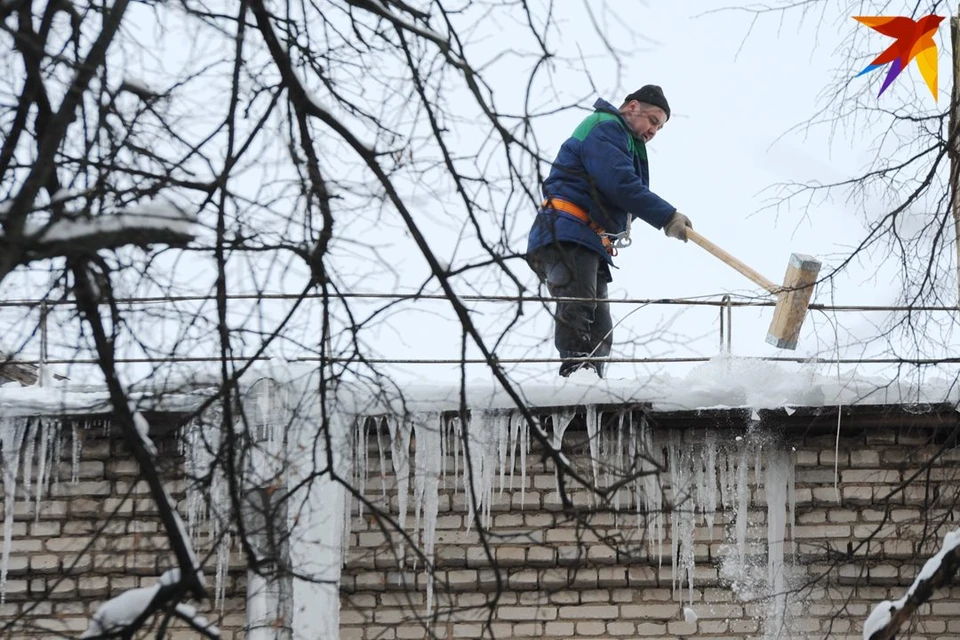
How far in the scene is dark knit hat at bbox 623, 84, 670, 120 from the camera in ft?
22.1

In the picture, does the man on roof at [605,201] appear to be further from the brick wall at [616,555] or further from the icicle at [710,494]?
the icicle at [710,494]

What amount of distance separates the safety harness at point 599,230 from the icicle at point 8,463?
258 cm

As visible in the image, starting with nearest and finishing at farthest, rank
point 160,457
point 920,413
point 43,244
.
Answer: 1. point 43,244
2. point 160,457
3. point 920,413

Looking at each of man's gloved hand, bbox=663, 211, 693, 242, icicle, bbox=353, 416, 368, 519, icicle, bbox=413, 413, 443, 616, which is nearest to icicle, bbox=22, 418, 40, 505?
icicle, bbox=353, 416, 368, 519

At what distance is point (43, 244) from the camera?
10.8 ft

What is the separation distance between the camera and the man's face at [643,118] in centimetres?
677

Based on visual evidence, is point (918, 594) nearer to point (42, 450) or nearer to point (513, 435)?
point (513, 435)

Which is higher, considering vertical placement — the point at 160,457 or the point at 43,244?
the point at 43,244

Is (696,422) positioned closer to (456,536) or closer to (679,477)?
(679,477)

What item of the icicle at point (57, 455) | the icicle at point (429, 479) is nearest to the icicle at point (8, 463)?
the icicle at point (57, 455)

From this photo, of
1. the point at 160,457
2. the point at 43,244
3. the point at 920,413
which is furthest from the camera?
the point at 920,413

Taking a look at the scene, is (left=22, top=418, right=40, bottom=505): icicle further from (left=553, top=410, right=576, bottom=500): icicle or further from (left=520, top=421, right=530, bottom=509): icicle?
(left=553, top=410, right=576, bottom=500): icicle

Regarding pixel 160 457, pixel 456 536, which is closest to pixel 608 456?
pixel 456 536

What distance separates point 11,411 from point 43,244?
3342 mm
